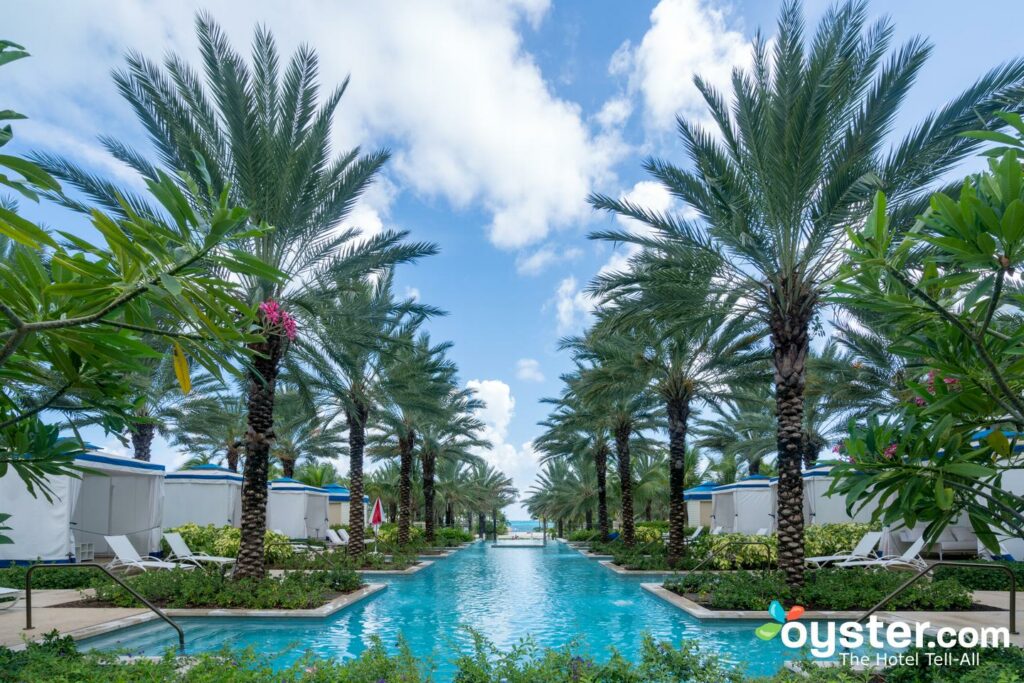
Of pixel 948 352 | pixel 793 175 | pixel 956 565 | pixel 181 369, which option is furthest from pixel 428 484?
pixel 181 369

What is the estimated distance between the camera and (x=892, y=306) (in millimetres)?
4367

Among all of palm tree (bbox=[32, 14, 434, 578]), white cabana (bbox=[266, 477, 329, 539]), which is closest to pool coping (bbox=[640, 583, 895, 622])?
palm tree (bbox=[32, 14, 434, 578])

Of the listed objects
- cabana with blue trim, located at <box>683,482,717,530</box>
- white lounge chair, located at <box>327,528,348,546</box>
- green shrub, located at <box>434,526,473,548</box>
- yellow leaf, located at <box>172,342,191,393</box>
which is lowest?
green shrub, located at <box>434,526,473,548</box>

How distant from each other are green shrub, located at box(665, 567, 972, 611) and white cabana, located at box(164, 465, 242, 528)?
18.1 m

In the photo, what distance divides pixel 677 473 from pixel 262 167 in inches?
596

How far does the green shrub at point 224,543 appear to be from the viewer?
19266 millimetres

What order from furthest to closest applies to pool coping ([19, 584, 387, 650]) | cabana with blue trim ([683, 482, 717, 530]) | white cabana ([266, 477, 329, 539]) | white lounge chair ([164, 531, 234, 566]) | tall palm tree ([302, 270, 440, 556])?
cabana with blue trim ([683, 482, 717, 530])
white cabana ([266, 477, 329, 539])
white lounge chair ([164, 531, 234, 566])
tall palm tree ([302, 270, 440, 556])
pool coping ([19, 584, 387, 650])

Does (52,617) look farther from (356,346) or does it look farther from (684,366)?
(684,366)

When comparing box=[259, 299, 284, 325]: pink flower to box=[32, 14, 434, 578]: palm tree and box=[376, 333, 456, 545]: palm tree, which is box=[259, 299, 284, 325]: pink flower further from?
box=[376, 333, 456, 545]: palm tree

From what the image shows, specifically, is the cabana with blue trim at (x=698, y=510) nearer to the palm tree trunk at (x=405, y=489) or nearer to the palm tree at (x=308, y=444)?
the palm tree trunk at (x=405, y=489)

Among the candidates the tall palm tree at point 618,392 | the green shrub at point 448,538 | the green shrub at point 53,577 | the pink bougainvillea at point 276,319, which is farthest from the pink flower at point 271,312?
the green shrub at point 448,538

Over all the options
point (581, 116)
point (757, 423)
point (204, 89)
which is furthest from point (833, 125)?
point (757, 423)

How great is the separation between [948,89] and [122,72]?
13448mm

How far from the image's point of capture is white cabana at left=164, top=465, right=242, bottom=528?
78.9 ft
